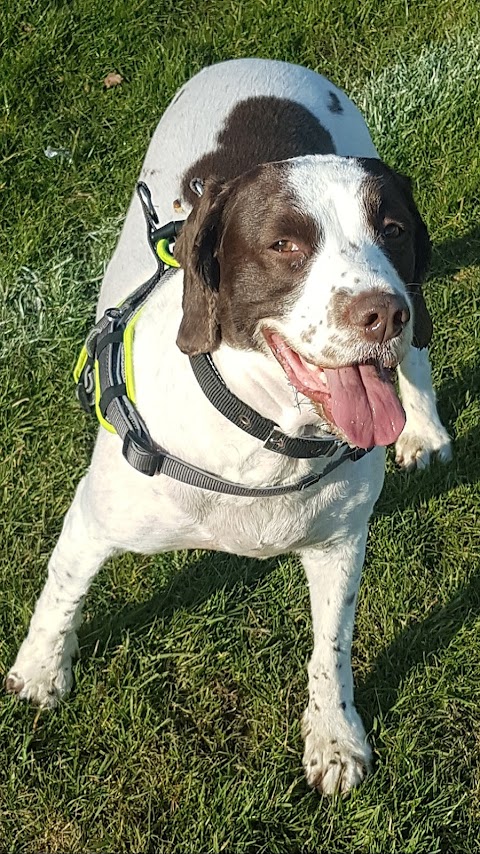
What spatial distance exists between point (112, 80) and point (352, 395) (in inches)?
144

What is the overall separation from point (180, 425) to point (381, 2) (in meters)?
4.10

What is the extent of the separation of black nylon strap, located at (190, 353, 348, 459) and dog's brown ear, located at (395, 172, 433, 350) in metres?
0.47

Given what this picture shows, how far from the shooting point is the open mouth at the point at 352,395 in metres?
2.52

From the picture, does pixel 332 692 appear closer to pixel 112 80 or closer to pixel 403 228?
pixel 403 228

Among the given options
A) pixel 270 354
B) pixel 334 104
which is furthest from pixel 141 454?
pixel 334 104

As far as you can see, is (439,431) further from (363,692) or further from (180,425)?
(180,425)

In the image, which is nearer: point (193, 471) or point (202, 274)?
point (202, 274)

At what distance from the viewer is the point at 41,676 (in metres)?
3.72

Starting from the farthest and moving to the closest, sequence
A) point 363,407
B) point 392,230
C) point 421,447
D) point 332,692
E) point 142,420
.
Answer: point 421,447, point 332,692, point 142,420, point 392,230, point 363,407

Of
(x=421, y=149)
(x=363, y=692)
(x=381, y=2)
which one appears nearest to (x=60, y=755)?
(x=363, y=692)

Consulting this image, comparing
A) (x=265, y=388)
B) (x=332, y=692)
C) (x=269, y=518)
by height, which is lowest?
(x=332, y=692)

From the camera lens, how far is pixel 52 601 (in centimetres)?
364

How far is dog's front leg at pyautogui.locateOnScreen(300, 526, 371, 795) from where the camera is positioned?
3551 mm

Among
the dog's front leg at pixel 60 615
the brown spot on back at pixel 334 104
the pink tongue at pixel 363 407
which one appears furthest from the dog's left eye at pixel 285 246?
the brown spot on back at pixel 334 104
